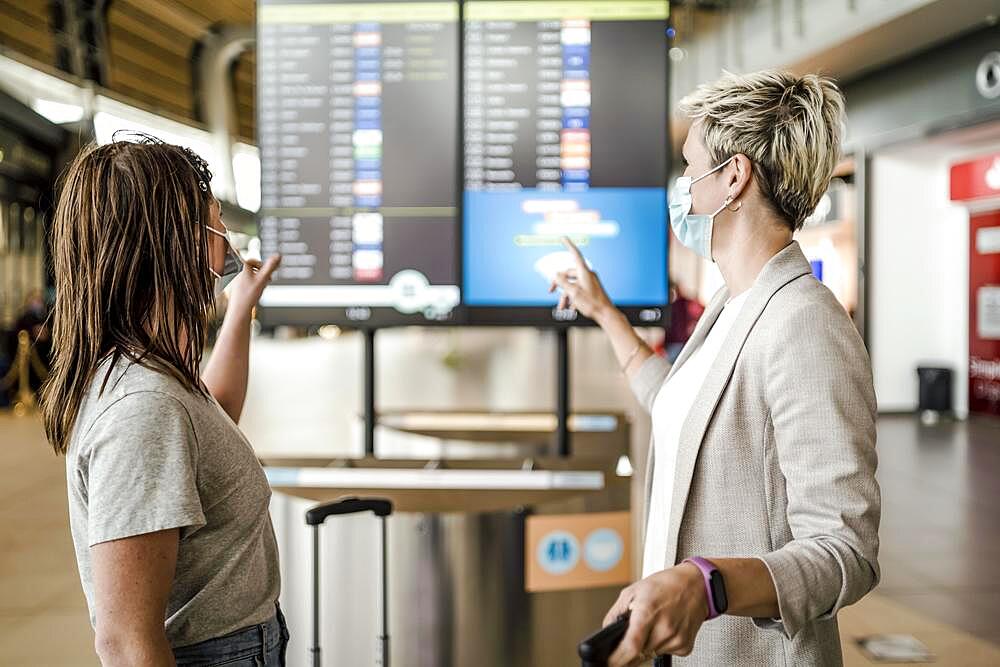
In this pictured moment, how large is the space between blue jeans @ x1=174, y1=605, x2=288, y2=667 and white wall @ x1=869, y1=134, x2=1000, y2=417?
1025 cm

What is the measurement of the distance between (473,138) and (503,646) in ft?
5.12

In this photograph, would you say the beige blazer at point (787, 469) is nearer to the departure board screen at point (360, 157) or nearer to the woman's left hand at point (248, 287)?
the woman's left hand at point (248, 287)

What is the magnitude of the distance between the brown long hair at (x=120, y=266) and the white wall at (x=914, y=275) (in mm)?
10448

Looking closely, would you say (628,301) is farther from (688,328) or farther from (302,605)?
(688,328)

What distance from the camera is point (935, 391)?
10414mm

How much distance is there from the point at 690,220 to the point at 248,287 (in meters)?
0.92

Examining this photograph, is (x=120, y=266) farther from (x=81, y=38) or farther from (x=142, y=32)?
(x=81, y=38)

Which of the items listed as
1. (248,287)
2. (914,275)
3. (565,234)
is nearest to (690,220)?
(248,287)

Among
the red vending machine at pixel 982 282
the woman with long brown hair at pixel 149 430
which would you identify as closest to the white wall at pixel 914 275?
the red vending machine at pixel 982 282

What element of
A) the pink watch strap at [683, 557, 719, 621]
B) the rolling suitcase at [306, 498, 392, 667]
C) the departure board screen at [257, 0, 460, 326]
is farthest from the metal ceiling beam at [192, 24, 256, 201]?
the pink watch strap at [683, 557, 719, 621]

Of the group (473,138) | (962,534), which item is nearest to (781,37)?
(962,534)

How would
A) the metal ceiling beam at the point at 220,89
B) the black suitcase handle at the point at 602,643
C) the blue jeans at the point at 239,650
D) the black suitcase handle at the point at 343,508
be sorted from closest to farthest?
the black suitcase handle at the point at 602,643, the blue jeans at the point at 239,650, the black suitcase handle at the point at 343,508, the metal ceiling beam at the point at 220,89

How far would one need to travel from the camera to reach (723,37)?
12.5 m

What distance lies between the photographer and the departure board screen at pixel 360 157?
2887mm
